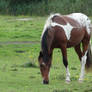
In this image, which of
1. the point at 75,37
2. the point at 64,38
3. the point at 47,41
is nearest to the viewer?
the point at 47,41

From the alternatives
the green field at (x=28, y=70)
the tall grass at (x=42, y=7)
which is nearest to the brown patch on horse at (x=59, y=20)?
the green field at (x=28, y=70)

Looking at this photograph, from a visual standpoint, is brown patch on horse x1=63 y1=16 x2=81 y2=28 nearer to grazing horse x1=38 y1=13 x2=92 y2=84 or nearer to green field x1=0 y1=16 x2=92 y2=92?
grazing horse x1=38 y1=13 x2=92 y2=84

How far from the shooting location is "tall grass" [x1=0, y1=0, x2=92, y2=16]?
118ft

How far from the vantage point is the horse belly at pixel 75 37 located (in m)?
10.5

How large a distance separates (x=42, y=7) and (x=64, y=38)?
28487 millimetres

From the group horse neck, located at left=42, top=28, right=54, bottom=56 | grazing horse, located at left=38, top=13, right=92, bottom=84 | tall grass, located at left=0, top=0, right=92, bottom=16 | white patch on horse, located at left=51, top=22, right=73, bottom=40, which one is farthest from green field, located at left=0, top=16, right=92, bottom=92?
tall grass, located at left=0, top=0, right=92, bottom=16

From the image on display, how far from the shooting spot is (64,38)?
10109 mm

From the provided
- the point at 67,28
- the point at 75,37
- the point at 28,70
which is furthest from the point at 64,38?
the point at 28,70

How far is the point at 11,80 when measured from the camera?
10305 millimetres

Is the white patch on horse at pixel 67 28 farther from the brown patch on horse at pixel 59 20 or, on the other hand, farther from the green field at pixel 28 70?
the green field at pixel 28 70

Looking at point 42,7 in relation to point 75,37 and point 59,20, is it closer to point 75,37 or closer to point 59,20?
point 75,37

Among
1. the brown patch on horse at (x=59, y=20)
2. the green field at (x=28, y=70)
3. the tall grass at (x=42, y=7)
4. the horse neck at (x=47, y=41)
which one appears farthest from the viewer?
the tall grass at (x=42, y=7)

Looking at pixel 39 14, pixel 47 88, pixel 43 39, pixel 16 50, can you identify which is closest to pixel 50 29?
pixel 43 39

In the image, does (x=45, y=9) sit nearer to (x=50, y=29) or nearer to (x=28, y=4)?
(x=28, y=4)
